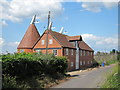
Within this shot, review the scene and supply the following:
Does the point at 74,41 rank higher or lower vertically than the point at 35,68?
higher

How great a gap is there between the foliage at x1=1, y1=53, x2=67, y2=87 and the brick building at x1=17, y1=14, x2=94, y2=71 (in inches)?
428

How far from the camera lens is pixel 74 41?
34.4 metres

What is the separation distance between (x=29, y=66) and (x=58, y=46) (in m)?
17.8

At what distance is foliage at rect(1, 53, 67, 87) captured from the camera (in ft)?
32.0

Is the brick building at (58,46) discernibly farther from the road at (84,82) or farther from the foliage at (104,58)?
the road at (84,82)

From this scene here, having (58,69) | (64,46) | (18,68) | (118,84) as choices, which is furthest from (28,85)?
→ (64,46)

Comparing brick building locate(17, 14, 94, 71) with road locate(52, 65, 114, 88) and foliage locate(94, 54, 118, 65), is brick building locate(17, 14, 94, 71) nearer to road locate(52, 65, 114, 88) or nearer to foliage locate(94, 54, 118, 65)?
foliage locate(94, 54, 118, 65)

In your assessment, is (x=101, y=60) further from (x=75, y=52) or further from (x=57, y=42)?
(x=57, y=42)

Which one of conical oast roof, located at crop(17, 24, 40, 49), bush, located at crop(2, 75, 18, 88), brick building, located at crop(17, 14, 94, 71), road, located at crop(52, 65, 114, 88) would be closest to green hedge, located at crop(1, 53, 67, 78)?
bush, located at crop(2, 75, 18, 88)

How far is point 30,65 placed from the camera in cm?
1225

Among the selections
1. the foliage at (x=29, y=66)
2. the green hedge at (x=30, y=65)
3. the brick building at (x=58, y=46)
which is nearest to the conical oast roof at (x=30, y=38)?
the brick building at (x=58, y=46)

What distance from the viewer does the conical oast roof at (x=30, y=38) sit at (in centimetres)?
3496

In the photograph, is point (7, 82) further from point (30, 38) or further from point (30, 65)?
point (30, 38)

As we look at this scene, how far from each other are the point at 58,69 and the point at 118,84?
32.9ft
